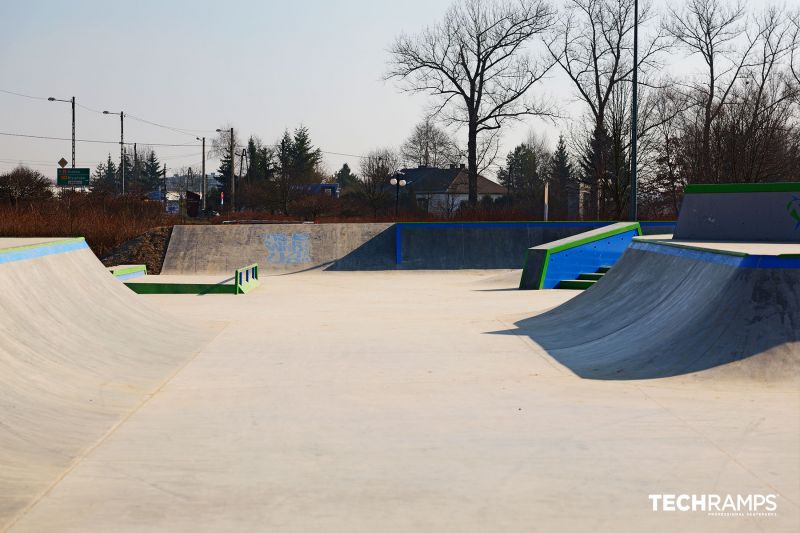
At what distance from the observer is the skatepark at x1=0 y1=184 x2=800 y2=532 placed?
460 centimetres

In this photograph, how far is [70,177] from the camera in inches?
2304

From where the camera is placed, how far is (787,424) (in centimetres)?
607

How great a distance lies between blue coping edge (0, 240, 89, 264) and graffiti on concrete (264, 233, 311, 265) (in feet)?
51.3

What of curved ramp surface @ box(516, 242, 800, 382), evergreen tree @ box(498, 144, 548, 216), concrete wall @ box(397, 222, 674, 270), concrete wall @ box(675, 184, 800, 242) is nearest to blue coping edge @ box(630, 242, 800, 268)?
curved ramp surface @ box(516, 242, 800, 382)

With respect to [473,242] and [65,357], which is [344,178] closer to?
[473,242]

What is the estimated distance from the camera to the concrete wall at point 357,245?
90.7 ft

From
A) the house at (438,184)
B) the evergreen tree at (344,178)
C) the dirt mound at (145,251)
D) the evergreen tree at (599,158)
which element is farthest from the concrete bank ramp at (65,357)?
the evergreen tree at (344,178)

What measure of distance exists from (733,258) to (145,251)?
22.1m

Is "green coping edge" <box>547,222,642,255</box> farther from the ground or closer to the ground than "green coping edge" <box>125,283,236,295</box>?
farther from the ground

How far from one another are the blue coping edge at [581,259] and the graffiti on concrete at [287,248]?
1019cm

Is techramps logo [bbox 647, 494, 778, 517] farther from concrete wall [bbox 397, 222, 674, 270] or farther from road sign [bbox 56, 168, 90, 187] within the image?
road sign [bbox 56, 168, 90, 187]

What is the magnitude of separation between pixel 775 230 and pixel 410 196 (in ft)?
197

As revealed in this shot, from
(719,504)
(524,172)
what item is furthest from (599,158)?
(524,172)

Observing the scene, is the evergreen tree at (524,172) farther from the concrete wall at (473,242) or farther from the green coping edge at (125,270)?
the green coping edge at (125,270)
